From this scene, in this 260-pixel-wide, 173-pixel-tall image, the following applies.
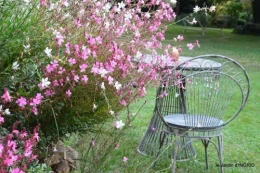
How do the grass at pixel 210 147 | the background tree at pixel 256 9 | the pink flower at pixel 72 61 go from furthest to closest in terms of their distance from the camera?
the background tree at pixel 256 9, the grass at pixel 210 147, the pink flower at pixel 72 61

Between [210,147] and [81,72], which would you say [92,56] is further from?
[210,147]

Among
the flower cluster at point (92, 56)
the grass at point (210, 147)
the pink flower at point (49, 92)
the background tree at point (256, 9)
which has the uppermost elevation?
the flower cluster at point (92, 56)

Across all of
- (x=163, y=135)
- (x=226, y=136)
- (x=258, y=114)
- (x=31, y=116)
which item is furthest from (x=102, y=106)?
(x=258, y=114)

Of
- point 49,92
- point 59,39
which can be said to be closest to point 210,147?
point 49,92

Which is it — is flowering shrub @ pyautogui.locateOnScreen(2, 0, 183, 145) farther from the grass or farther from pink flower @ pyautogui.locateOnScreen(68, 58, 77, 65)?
the grass

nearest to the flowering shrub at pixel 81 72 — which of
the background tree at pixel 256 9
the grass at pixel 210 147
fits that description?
the grass at pixel 210 147

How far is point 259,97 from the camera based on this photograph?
270 inches

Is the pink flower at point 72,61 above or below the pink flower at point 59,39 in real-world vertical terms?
below

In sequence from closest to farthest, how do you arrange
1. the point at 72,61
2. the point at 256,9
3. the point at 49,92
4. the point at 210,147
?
the point at 72,61 < the point at 49,92 < the point at 210,147 < the point at 256,9

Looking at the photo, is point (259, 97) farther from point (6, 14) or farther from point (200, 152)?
point (6, 14)

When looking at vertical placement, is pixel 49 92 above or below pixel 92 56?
→ below

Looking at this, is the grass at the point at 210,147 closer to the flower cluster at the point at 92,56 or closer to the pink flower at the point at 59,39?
the flower cluster at the point at 92,56

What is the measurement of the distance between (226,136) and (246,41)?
1223 centimetres

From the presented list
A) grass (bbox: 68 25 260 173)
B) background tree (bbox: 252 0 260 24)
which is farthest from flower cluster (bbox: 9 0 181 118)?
background tree (bbox: 252 0 260 24)
